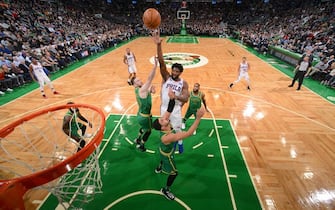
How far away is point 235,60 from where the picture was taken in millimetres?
15250

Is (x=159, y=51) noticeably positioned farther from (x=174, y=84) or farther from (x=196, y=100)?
(x=196, y=100)

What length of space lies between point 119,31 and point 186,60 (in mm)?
15692

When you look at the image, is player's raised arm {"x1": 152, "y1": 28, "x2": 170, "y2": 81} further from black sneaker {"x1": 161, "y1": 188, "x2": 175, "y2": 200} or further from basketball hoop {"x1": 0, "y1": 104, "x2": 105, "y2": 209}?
black sneaker {"x1": 161, "y1": 188, "x2": 175, "y2": 200}

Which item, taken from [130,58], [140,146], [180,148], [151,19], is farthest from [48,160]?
[130,58]

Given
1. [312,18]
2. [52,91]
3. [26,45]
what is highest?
[312,18]

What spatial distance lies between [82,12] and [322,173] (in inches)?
1320

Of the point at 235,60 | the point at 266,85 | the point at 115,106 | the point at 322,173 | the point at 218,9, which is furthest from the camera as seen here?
the point at 218,9

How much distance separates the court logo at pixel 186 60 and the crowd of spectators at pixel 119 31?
20.7ft

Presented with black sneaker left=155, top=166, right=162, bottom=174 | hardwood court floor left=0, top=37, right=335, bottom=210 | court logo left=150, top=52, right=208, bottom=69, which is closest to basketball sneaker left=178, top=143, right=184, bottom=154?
black sneaker left=155, top=166, right=162, bottom=174

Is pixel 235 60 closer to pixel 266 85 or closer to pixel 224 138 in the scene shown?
pixel 266 85

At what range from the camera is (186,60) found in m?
15.0

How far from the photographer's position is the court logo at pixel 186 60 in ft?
45.3

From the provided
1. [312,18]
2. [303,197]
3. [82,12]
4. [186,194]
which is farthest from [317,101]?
[82,12]

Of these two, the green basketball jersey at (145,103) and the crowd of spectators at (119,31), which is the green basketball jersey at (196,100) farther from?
the crowd of spectators at (119,31)
